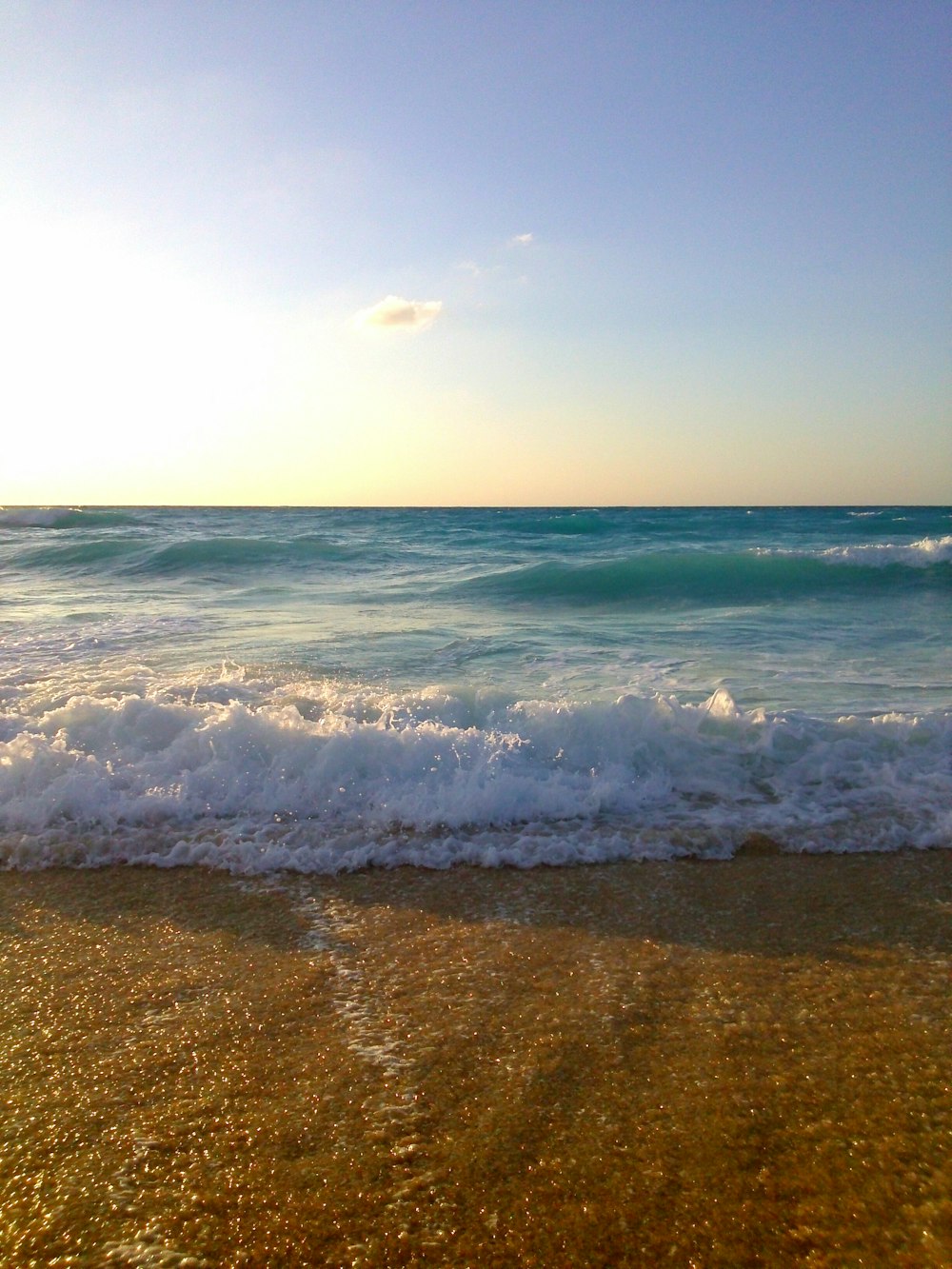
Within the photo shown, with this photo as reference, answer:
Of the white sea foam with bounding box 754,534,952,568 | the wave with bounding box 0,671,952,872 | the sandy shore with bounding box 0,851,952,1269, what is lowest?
the sandy shore with bounding box 0,851,952,1269

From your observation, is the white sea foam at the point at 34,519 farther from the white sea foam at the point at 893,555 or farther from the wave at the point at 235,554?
the white sea foam at the point at 893,555

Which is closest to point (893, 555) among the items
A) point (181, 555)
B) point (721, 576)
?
point (721, 576)

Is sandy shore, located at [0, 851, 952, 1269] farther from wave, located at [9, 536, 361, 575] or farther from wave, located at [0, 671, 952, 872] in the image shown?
wave, located at [9, 536, 361, 575]

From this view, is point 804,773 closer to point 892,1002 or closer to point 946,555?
point 892,1002

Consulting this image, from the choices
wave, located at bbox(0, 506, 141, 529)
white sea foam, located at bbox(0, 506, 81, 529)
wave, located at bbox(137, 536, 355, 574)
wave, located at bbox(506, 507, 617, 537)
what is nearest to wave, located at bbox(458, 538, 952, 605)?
wave, located at bbox(137, 536, 355, 574)

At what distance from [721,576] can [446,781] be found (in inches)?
467

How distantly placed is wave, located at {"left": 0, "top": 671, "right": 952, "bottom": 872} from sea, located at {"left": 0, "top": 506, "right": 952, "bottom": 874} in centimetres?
2

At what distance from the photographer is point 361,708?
5.41 metres

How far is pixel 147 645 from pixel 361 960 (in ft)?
19.3

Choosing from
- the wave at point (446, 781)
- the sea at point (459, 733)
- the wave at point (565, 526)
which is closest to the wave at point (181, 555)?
the sea at point (459, 733)

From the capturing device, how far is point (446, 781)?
444cm

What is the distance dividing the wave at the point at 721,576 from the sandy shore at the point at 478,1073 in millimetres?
9951

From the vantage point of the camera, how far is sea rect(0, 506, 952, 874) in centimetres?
391

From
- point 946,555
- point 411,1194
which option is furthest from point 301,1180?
point 946,555
